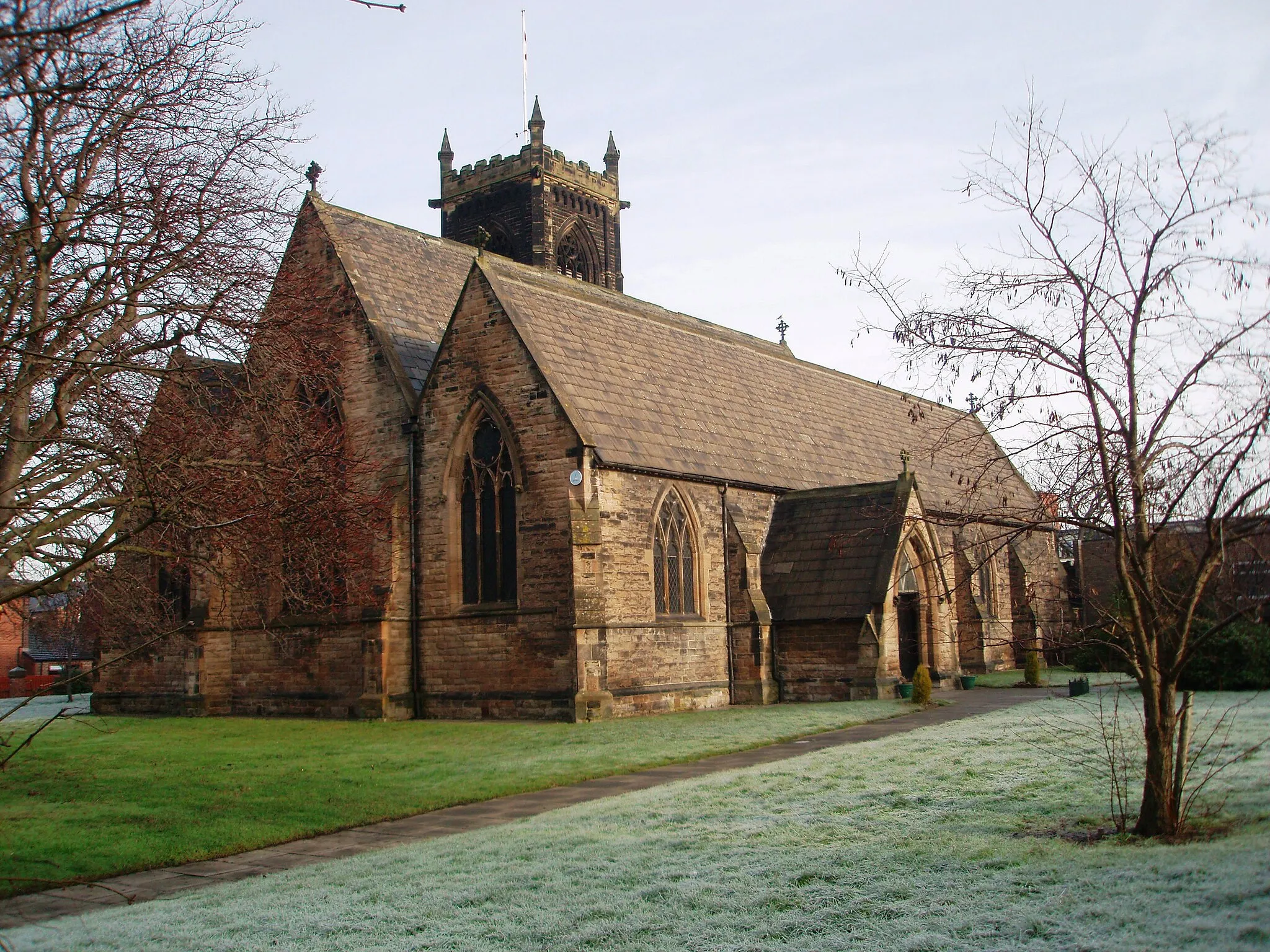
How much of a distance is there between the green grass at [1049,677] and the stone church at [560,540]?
160cm

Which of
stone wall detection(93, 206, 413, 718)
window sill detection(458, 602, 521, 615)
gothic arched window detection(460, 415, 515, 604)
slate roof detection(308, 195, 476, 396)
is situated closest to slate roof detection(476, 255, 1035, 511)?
slate roof detection(308, 195, 476, 396)

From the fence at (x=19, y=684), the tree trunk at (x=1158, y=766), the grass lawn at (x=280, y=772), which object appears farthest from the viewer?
the fence at (x=19, y=684)

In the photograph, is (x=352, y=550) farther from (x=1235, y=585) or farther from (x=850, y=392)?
(x=850, y=392)

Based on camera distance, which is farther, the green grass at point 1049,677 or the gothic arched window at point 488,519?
the green grass at point 1049,677

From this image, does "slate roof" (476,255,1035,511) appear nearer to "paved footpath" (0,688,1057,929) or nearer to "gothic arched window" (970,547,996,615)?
"gothic arched window" (970,547,996,615)

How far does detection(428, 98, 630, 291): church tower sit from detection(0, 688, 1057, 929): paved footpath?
106 feet

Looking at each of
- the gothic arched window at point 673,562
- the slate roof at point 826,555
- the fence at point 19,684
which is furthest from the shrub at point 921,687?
the fence at point 19,684

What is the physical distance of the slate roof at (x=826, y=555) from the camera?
2606 cm

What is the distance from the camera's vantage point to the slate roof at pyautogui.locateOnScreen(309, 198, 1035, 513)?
25531 mm

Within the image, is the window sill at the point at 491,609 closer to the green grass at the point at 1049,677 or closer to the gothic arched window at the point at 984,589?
the green grass at the point at 1049,677

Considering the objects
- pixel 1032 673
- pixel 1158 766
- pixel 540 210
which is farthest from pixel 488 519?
pixel 540 210

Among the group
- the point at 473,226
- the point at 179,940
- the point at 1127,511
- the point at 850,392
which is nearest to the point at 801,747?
the point at 1127,511

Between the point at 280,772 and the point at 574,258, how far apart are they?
3448 cm

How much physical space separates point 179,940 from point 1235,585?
8.18m
